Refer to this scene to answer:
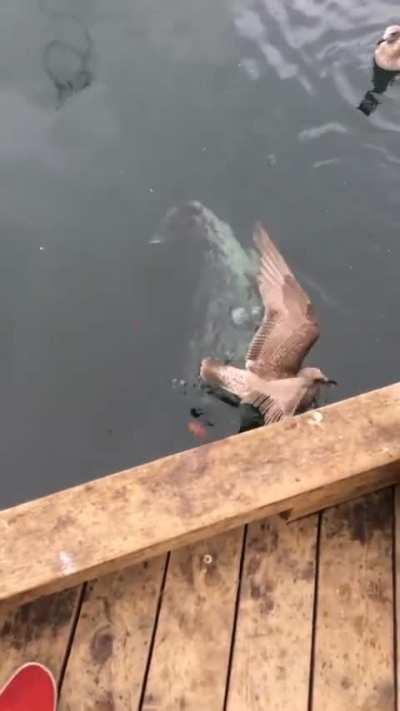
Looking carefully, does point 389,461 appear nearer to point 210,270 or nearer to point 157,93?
point 210,270

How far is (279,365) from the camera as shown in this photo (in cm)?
355

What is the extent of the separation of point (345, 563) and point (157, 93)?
9.92 feet

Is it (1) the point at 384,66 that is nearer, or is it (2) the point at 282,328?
(2) the point at 282,328

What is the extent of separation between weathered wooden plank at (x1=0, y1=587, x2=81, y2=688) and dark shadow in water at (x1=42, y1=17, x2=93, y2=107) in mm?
3048

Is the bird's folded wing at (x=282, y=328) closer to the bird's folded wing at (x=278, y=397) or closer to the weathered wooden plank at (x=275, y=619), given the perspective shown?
the bird's folded wing at (x=278, y=397)

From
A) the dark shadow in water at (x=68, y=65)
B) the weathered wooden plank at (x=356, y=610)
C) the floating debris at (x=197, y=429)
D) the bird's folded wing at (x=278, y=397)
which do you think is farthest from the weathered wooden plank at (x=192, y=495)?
the dark shadow in water at (x=68, y=65)

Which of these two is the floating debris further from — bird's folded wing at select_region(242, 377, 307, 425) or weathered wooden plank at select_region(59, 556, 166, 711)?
weathered wooden plank at select_region(59, 556, 166, 711)

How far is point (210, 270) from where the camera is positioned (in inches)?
155

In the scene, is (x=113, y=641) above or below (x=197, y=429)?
below

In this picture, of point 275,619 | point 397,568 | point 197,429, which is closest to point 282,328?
point 197,429

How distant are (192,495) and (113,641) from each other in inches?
14.7

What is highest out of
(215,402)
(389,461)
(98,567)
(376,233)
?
(376,233)

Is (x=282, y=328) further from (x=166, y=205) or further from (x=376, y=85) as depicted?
(x=376, y=85)

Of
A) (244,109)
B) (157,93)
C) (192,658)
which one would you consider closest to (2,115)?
(157,93)
